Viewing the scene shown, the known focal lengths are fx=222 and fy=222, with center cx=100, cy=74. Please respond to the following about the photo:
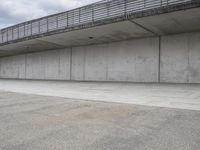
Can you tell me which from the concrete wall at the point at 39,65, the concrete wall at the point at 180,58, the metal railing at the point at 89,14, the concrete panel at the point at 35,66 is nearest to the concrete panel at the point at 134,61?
the concrete wall at the point at 180,58

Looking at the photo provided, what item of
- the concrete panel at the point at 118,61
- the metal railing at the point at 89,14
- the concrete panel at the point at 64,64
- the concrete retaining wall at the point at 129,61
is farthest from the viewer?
the concrete panel at the point at 64,64

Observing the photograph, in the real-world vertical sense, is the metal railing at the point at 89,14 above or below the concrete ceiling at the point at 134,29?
above

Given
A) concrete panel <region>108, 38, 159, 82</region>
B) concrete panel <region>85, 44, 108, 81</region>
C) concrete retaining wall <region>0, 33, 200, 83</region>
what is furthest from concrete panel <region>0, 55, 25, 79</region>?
concrete panel <region>108, 38, 159, 82</region>

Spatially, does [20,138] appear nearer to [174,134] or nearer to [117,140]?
[117,140]

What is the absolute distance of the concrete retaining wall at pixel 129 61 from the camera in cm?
1615

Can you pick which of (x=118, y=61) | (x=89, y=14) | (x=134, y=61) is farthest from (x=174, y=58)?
(x=89, y=14)

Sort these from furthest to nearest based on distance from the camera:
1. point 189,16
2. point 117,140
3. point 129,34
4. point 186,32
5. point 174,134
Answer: point 129,34 → point 186,32 → point 189,16 → point 174,134 → point 117,140

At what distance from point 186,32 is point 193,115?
11122 mm

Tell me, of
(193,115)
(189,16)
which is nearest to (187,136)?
(193,115)

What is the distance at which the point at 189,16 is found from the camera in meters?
12.7

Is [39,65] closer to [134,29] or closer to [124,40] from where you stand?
[124,40]

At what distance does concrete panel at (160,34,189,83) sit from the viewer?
1622 cm

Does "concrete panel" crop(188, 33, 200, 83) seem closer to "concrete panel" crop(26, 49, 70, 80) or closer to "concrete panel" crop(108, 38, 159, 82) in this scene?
"concrete panel" crop(108, 38, 159, 82)

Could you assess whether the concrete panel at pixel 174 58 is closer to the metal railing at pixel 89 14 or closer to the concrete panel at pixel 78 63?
the metal railing at pixel 89 14
